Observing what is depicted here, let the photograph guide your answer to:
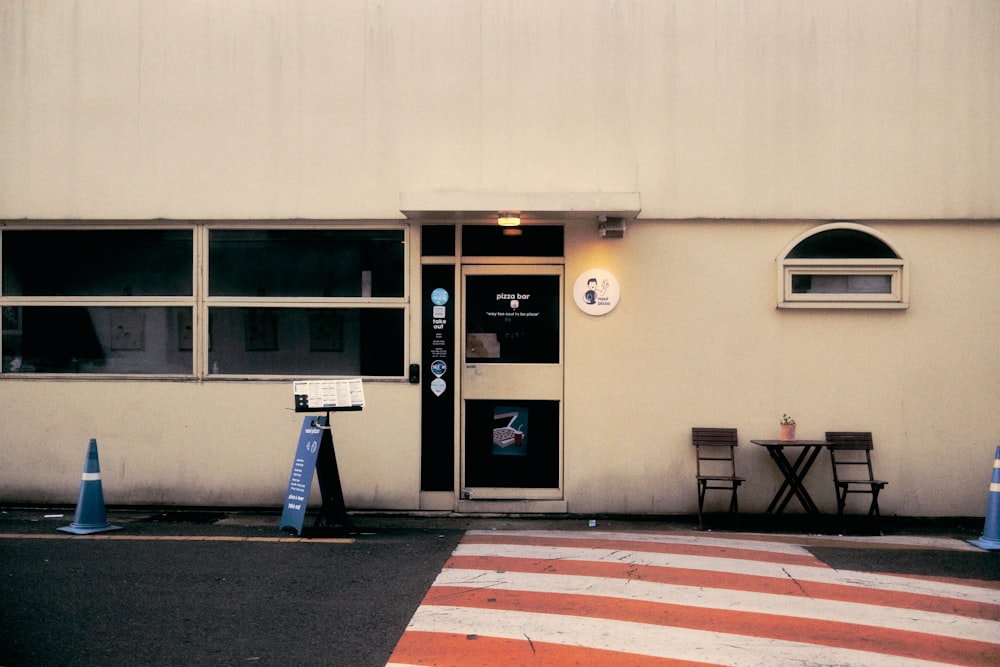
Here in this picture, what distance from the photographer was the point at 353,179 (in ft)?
30.4

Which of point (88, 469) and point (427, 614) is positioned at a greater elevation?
point (88, 469)

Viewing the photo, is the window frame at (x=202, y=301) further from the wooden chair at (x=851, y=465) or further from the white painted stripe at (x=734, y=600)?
the wooden chair at (x=851, y=465)

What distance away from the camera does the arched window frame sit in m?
9.05

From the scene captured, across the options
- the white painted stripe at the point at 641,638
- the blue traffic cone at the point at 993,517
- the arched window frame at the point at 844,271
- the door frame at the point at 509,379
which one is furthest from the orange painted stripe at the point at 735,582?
the arched window frame at the point at 844,271

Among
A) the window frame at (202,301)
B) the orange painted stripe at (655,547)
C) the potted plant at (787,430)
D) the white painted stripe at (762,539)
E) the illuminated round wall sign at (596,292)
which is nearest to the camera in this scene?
the orange painted stripe at (655,547)

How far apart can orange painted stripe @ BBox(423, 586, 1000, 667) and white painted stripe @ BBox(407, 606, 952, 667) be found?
109 mm

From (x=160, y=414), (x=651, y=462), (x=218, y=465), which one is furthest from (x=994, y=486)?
(x=160, y=414)

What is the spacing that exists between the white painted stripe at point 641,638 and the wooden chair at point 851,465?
11.8ft

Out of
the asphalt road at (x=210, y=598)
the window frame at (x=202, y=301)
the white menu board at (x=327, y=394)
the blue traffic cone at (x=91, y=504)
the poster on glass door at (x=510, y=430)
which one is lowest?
the asphalt road at (x=210, y=598)

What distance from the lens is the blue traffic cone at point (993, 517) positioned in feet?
26.6

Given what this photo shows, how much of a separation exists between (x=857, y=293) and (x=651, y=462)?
2865mm

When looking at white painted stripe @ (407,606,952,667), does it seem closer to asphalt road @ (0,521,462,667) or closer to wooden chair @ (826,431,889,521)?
asphalt road @ (0,521,462,667)

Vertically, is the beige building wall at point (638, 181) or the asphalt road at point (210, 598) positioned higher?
the beige building wall at point (638, 181)

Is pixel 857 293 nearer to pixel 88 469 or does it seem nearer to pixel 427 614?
pixel 427 614
